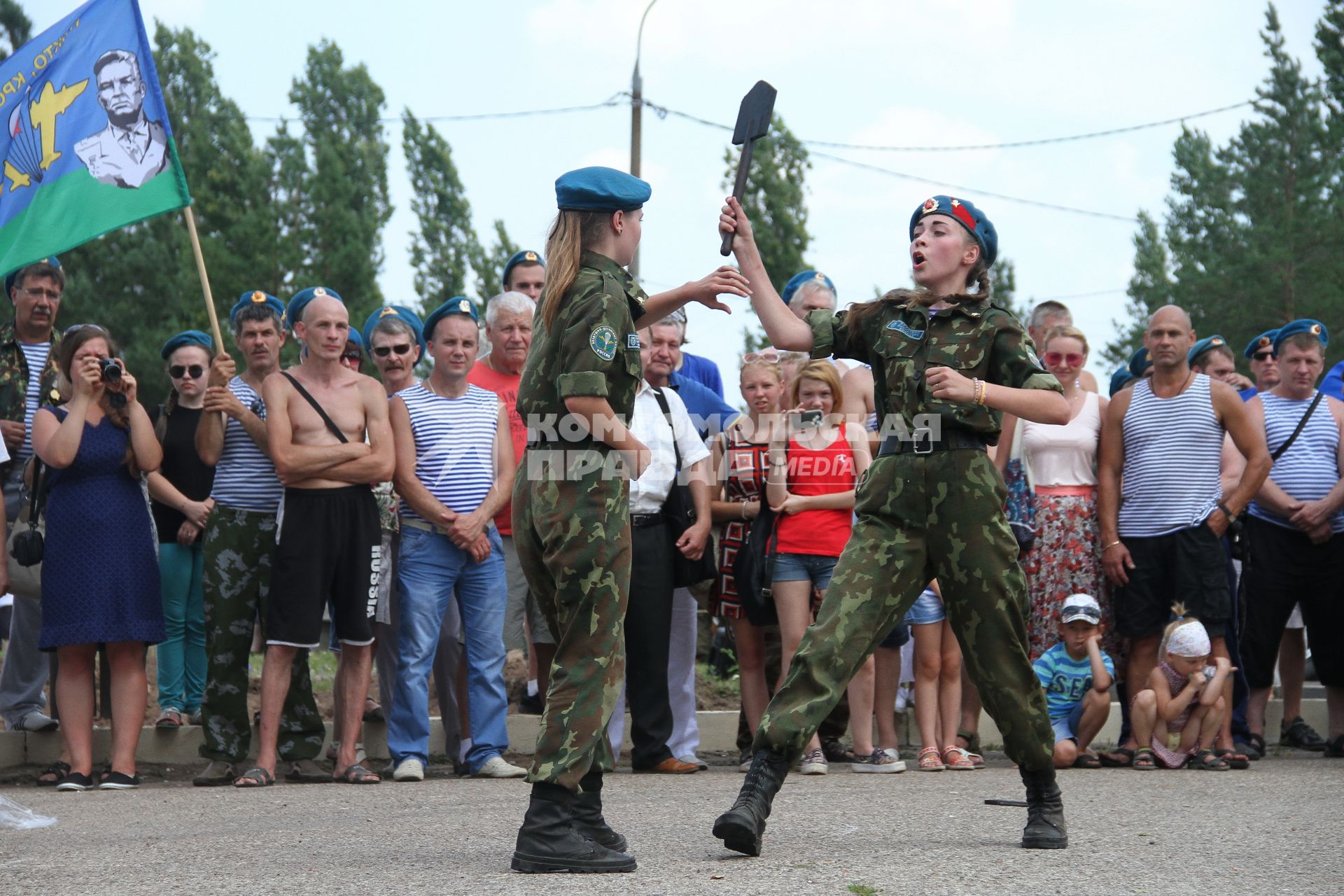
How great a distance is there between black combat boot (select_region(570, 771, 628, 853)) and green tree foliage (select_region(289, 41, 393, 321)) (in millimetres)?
39323

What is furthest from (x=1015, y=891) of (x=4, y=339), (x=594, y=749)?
(x=4, y=339)

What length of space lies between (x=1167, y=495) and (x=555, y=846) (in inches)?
199

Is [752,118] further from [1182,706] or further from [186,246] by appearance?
[186,246]

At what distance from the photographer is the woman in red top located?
784cm

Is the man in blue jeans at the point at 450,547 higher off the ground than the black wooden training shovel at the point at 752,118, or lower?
lower

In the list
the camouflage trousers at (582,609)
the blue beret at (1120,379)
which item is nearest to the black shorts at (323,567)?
the camouflage trousers at (582,609)

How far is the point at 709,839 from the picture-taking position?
5258 millimetres

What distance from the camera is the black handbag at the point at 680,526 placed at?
317 inches

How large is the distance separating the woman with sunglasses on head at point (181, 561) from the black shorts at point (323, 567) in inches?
Result: 46.9

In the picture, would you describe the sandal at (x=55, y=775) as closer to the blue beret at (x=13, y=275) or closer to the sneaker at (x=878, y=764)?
the blue beret at (x=13, y=275)

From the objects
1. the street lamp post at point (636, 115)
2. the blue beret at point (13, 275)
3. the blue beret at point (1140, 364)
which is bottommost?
the blue beret at point (1140, 364)

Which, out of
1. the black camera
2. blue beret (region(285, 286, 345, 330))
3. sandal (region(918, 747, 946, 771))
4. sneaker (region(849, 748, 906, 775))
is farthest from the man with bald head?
the black camera

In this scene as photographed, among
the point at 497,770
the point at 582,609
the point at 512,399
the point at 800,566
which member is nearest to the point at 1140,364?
the point at 800,566

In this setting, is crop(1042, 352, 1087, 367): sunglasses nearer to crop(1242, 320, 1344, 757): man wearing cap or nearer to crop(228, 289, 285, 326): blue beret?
crop(1242, 320, 1344, 757): man wearing cap
